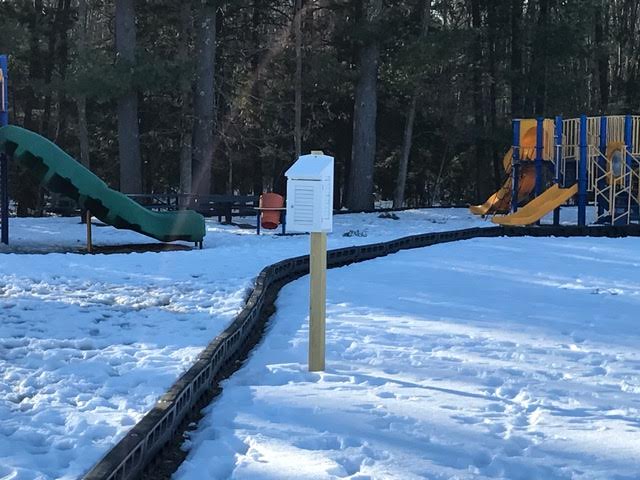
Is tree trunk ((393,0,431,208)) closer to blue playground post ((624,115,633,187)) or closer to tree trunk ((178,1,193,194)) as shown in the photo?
tree trunk ((178,1,193,194))

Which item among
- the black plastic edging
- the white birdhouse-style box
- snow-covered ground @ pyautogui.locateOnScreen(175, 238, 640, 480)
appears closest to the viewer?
the black plastic edging

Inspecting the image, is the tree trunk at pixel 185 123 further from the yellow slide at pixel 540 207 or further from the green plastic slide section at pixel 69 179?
the yellow slide at pixel 540 207

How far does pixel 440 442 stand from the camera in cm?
398

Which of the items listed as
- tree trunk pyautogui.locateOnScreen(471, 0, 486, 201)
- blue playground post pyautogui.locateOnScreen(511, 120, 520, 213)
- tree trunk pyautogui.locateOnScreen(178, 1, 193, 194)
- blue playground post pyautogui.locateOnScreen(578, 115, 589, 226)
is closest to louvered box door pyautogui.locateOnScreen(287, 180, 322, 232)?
blue playground post pyautogui.locateOnScreen(578, 115, 589, 226)

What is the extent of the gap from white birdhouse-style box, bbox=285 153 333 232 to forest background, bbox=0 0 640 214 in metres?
16.1

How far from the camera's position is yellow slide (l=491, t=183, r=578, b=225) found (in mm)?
18016

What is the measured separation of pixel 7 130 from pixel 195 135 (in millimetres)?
9598

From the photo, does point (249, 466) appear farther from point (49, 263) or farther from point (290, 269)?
point (49, 263)

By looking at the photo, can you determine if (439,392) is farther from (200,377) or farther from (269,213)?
(269,213)

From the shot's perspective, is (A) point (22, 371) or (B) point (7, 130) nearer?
(A) point (22, 371)

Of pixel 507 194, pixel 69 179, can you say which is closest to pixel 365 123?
pixel 507 194

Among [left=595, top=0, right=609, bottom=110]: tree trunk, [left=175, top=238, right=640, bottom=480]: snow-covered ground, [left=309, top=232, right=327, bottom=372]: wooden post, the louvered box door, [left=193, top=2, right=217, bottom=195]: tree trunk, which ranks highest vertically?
[left=595, top=0, right=609, bottom=110]: tree trunk

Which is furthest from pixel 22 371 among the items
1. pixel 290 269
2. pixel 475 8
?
pixel 475 8

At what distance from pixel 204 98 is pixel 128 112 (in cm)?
228
